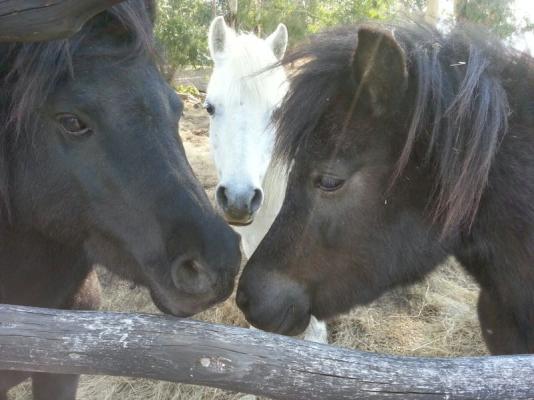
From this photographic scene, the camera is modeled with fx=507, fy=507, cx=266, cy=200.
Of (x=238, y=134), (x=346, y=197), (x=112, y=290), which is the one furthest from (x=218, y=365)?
(x=112, y=290)

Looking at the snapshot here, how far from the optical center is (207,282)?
1708 millimetres

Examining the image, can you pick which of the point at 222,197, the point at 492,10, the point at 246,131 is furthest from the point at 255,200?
the point at 492,10

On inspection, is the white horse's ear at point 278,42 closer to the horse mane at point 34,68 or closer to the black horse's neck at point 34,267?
the horse mane at point 34,68

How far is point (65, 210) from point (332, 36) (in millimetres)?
1312

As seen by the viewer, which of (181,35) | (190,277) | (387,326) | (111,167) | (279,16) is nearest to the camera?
(190,277)

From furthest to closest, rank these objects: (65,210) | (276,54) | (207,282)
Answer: (276,54), (65,210), (207,282)

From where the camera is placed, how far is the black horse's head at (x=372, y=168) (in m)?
1.86

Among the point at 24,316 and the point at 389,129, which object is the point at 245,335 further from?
the point at 389,129

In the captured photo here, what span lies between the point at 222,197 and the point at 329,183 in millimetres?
1408

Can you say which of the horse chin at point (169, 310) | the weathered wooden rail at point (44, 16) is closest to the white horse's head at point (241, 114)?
the horse chin at point (169, 310)

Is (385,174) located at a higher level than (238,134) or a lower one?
higher

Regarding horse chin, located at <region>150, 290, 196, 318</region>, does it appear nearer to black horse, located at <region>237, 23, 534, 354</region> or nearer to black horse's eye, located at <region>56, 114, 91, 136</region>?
black horse, located at <region>237, 23, 534, 354</region>

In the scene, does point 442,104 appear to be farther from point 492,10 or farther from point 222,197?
point 492,10

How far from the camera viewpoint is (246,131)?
3615 millimetres
